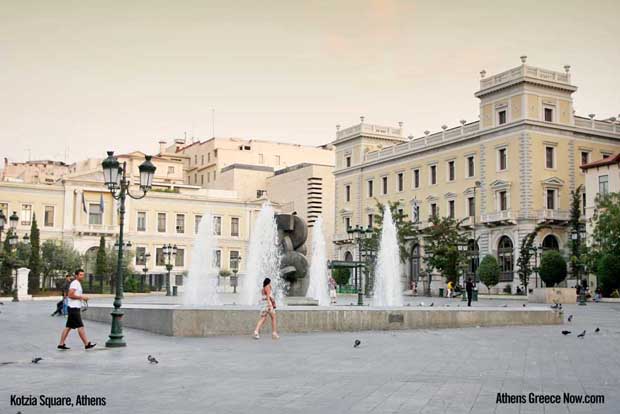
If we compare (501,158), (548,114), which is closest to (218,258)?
(501,158)

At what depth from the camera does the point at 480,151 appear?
5759cm

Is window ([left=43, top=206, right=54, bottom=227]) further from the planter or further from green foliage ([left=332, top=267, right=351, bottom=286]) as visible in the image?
the planter

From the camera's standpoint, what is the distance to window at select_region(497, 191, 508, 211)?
55.1 metres

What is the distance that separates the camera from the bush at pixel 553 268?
4544 cm

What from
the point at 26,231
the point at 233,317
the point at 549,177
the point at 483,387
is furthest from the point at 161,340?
the point at 26,231

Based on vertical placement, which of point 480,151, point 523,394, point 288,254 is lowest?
point 523,394

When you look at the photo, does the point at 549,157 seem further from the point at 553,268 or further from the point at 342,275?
the point at 342,275

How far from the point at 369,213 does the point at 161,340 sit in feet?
186

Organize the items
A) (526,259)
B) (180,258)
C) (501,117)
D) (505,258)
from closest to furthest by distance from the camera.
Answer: (526,259) → (505,258) → (501,117) → (180,258)

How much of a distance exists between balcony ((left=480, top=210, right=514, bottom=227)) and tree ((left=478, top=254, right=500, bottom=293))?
120 inches

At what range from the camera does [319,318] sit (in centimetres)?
1717

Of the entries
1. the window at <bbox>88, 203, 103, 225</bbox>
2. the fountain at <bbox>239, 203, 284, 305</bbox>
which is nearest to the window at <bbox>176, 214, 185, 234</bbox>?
the window at <bbox>88, 203, 103, 225</bbox>

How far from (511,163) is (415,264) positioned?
47.9 feet

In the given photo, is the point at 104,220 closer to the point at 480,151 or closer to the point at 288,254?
the point at 480,151
